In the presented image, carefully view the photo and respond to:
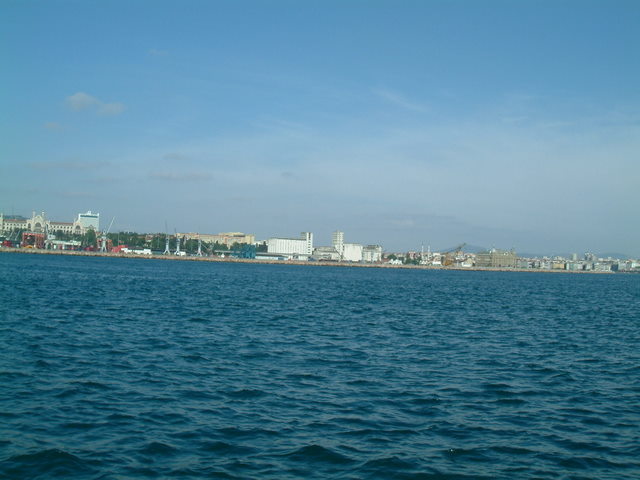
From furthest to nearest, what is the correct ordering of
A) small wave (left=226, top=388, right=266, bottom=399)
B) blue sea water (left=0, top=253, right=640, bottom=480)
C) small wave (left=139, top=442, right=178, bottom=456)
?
small wave (left=226, top=388, right=266, bottom=399)
small wave (left=139, top=442, right=178, bottom=456)
blue sea water (left=0, top=253, right=640, bottom=480)

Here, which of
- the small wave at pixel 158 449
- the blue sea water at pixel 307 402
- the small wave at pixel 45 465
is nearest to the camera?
the small wave at pixel 45 465

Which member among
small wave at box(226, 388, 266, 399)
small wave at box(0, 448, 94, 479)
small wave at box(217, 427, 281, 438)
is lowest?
small wave at box(0, 448, 94, 479)

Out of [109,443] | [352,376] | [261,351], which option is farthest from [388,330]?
[109,443]

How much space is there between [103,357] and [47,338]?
345cm

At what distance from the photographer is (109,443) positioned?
8.52 metres

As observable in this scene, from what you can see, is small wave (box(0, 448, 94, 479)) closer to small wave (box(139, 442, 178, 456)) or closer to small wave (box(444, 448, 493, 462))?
small wave (box(139, 442, 178, 456))

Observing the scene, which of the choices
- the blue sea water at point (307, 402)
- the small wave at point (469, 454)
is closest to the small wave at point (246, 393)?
the blue sea water at point (307, 402)

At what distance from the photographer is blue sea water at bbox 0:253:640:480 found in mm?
8109

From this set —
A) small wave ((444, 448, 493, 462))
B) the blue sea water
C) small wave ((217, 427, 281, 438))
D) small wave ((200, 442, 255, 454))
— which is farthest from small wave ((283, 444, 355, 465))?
small wave ((444, 448, 493, 462))

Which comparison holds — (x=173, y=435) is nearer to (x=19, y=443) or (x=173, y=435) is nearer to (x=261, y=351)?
(x=19, y=443)

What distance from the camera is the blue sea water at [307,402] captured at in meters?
8.11

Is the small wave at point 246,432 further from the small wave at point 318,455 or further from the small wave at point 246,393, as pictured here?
the small wave at point 246,393

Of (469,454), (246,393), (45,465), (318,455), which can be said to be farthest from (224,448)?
(469,454)

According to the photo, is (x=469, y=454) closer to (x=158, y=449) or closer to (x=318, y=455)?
(x=318, y=455)
